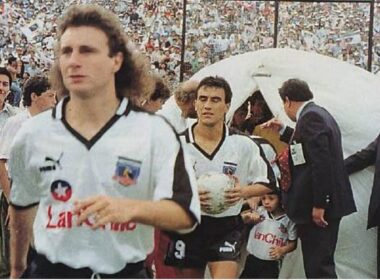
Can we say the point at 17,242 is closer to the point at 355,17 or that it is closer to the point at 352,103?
the point at 352,103

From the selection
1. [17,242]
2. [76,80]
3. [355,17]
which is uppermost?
[355,17]

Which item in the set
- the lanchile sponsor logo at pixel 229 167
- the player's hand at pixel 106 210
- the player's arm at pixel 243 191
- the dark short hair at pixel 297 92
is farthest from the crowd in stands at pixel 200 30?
the player's hand at pixel 106 210

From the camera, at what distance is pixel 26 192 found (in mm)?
3299

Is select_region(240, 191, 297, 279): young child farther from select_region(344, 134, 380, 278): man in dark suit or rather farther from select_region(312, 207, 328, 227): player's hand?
select_region(344, 134, 380, 278): man in dark suit

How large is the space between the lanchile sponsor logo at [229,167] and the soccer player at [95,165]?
249cm

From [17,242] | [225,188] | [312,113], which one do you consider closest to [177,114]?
[312,113]

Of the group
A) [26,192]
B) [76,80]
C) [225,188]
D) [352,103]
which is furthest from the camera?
[352,103]

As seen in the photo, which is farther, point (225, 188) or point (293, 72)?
point (293, 72)

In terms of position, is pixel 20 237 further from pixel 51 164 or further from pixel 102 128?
pixel 102 128

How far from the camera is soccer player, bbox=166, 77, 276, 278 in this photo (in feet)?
18.6

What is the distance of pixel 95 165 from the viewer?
3039mm

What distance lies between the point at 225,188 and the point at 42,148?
2.43 metres

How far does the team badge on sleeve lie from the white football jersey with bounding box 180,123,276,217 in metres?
2.56

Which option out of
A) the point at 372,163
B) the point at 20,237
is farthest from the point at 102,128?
the point at 372,163
